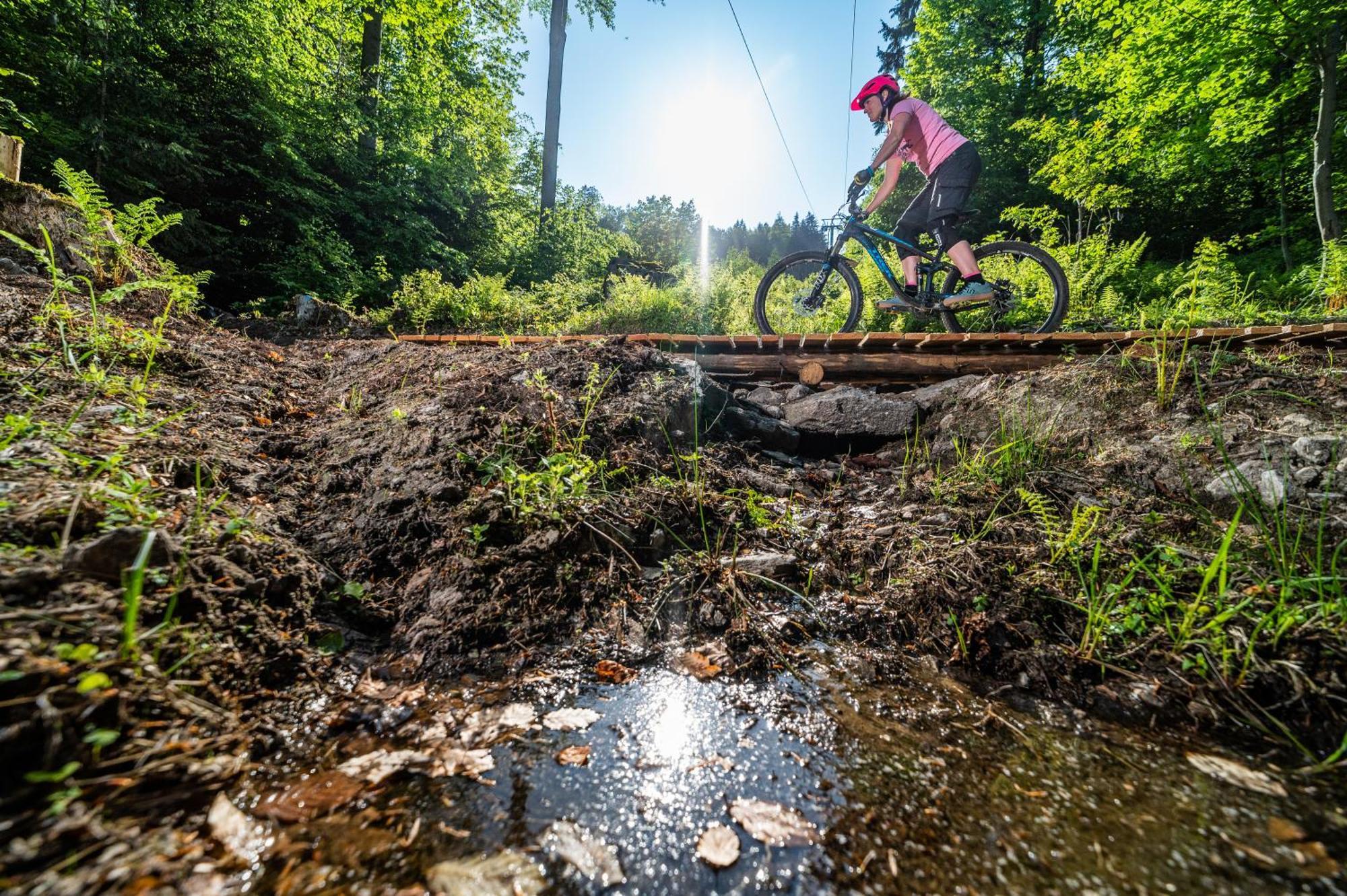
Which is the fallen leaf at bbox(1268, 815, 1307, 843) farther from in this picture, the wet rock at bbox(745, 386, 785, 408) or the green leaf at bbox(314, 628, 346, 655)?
the wet rock at bbox(745, 386, 785, 408)

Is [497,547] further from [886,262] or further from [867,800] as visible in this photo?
[886,262]

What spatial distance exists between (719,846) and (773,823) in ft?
0.45

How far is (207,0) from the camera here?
25.9 ft

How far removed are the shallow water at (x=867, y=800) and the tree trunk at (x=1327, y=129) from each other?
1181 cm

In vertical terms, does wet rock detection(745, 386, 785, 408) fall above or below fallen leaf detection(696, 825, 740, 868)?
above

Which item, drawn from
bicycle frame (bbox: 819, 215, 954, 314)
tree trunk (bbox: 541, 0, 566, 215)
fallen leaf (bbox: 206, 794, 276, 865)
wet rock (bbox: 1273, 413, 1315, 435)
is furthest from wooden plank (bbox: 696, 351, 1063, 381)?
tree trunk (bbox: 541, 0, 566, 215)

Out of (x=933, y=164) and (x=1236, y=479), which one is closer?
(x=1236, y=479)

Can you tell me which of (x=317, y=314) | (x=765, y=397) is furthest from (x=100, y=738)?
(x=317, y=314)

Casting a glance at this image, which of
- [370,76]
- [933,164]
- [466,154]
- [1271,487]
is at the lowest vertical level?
[1271,487]

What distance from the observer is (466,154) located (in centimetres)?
1248

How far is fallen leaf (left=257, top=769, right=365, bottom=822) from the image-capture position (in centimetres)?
94

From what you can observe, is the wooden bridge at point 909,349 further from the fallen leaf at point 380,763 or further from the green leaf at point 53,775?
the green leaf at point 53,775

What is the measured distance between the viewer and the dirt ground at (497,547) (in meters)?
0.94

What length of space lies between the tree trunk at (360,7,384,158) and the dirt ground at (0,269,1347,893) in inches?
346
